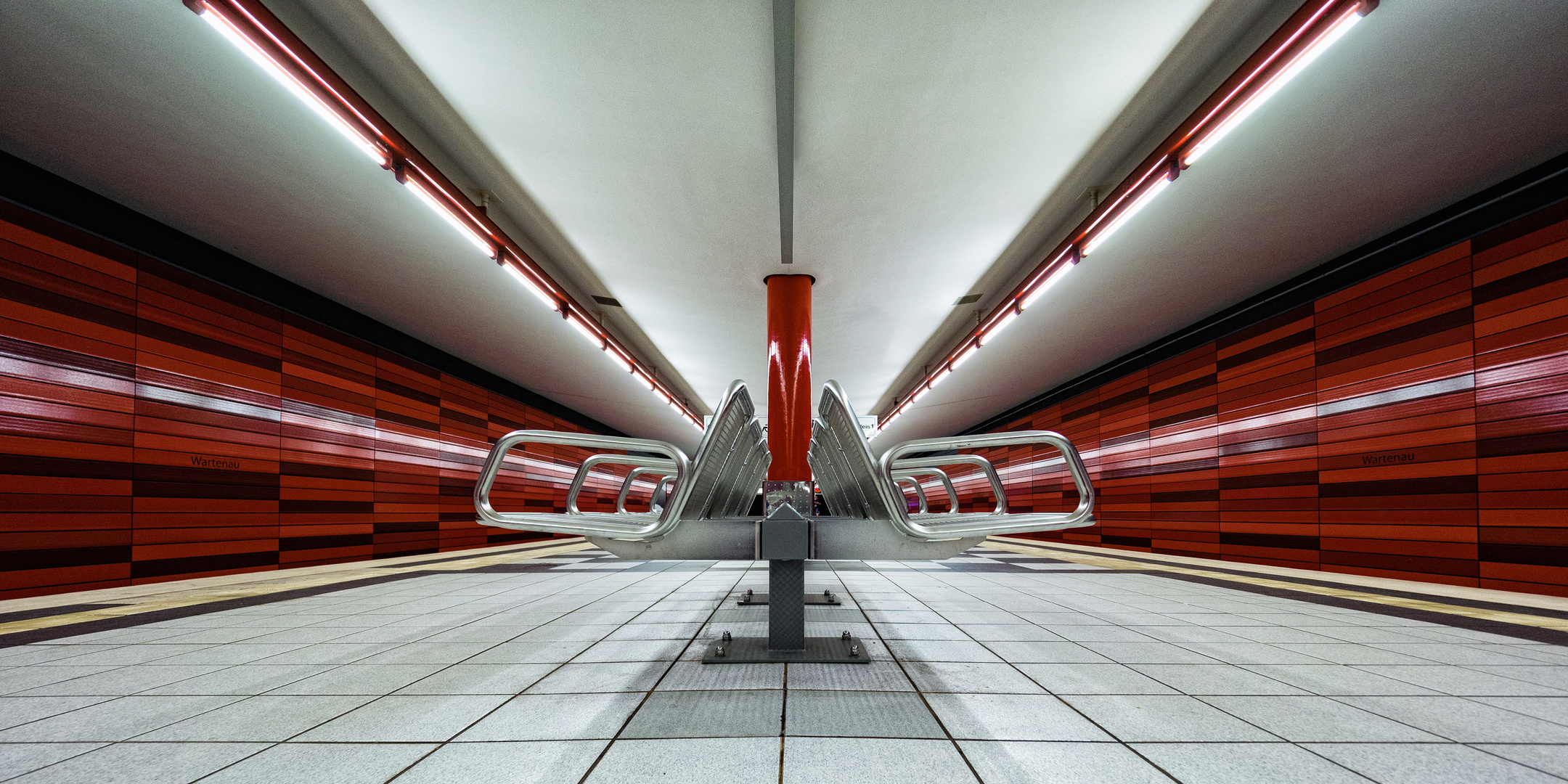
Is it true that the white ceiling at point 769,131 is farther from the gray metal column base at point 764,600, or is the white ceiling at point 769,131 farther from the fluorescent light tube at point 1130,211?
the gray metal column base at point 764,600

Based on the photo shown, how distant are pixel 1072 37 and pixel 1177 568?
5076mm

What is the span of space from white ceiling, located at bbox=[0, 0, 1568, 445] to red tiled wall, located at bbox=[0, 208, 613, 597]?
640 millimetres

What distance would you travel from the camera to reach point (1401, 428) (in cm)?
466

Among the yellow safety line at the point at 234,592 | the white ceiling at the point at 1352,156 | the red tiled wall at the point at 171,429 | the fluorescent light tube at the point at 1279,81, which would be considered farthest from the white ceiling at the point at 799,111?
the yellow safety line at the point at 234,592

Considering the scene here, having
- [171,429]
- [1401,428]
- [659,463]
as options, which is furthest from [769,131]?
[1401,428]

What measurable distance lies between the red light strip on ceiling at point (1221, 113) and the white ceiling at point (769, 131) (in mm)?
356

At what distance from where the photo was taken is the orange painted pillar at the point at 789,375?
557 cm

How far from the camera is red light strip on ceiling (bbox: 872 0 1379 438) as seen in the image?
2408 millimetres

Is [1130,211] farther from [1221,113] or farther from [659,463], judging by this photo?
[659,463]

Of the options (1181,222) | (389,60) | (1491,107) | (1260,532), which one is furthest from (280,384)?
(1260,532)

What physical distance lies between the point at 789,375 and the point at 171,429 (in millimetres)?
5103

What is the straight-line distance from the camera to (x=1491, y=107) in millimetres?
3270

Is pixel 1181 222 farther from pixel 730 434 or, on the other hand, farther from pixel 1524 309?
pixel 730 434

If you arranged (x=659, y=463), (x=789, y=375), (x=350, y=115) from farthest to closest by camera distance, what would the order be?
1. (x=789, y=375)
2. (x=350, y=115)
3. (x=659, y=463)
